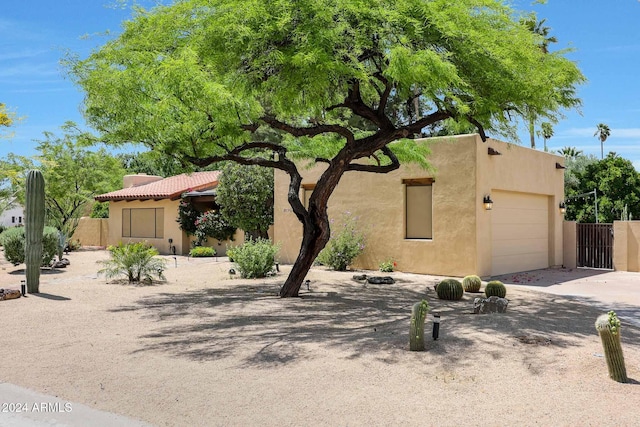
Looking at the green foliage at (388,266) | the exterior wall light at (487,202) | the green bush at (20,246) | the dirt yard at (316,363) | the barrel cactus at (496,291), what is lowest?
the dirt yard at (316,363)

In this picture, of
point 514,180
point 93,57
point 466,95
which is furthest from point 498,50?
point 514,180

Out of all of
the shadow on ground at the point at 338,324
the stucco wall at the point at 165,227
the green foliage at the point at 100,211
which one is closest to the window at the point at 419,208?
the shadow on ground at the point at 338,324

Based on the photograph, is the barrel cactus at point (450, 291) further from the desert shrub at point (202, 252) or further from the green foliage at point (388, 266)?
the desert shrub at point (202, 252)

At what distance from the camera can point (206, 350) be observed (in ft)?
24.1

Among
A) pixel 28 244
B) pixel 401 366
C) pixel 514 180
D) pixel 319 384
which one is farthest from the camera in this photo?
pixel 514 180

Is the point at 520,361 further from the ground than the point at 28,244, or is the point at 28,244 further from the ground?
the point at 28,244

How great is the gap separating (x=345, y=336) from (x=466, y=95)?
4668mm

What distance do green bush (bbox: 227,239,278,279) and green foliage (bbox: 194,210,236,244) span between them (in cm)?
891

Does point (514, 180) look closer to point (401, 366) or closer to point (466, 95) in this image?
point (466, 95)

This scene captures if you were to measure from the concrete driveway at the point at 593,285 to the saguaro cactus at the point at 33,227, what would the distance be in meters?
11.7

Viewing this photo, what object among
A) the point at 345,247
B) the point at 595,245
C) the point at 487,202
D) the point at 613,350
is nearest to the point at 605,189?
the point at 595,245

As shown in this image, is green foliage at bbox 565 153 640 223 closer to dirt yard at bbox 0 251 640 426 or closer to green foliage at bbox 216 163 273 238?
green foliage at bbox 216 163 273 238

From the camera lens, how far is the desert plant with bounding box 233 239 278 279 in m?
15.7

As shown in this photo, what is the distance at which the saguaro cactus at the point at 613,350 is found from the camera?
5754 millimetres
